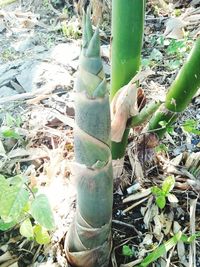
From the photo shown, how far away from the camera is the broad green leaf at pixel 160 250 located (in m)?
0.83

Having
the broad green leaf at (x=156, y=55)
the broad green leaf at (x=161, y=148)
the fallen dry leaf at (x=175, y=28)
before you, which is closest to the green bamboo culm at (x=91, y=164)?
the broad green leaf at (x=161, y=148)

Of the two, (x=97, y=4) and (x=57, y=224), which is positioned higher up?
(x=97, y=4)

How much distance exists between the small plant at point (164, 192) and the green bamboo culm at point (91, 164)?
0.14 m

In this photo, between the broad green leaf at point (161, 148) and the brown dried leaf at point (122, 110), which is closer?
the brown dried leaf at point (122, 110)

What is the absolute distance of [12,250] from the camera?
36.7 inches

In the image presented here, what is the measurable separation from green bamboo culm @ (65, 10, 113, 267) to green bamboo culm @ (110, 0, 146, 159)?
0.17 meters

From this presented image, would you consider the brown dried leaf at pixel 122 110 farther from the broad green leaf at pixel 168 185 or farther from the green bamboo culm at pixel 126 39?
the broad green leaf at pixel 168 185

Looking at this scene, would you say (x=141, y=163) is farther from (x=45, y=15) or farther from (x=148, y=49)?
(x=45, y=15)

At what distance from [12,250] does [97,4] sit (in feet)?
4.29

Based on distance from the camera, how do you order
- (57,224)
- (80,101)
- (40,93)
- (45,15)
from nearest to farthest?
(80,101) < (57,224) < (40,93) < (45,15)

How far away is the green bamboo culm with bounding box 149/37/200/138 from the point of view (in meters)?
0.78

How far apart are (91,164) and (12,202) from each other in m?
0.17

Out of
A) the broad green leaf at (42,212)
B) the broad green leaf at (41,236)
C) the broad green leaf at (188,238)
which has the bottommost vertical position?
the broad green leaf at (188,238)

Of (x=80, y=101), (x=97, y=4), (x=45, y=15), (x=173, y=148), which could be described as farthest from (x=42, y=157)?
(x=45, y=15)
